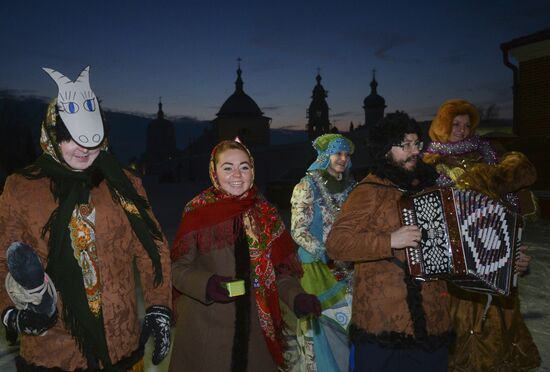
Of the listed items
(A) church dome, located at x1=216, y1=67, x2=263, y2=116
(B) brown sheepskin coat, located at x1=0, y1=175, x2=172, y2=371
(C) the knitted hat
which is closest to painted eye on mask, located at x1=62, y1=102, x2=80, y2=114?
(B) brown sheepskin coat, located at x1=0, y1=175, x2=172, y2=371

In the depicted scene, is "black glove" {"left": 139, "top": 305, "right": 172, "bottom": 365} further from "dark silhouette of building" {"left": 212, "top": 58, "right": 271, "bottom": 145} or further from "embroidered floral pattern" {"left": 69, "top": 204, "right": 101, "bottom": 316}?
"dark silhouette of building" {"left": 212, "top": 58, "right": 271, "bottom": 145}

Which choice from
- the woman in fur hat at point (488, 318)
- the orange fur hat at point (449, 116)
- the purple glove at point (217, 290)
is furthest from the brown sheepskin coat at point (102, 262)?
the orange fur hat at point (449, 116)

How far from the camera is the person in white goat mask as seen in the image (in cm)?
202

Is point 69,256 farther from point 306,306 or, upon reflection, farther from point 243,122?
point 243,122

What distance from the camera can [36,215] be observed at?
2045 millimetres

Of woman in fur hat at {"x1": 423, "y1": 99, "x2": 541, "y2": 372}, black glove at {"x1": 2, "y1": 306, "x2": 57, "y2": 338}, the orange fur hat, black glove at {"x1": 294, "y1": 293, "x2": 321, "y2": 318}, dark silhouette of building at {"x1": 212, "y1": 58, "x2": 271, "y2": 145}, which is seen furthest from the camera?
dark silhouette of building at {"x1": 212, "y1": 58, "x2": 271, "y2": 145}

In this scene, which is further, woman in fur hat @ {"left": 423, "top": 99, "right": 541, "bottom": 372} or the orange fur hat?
the orange fur hat

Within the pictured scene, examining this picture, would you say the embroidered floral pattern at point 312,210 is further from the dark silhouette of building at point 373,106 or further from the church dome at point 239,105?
the dark silhouette of building at point 373,106

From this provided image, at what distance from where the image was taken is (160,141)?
11181 cm

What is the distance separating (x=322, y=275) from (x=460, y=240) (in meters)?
1.50

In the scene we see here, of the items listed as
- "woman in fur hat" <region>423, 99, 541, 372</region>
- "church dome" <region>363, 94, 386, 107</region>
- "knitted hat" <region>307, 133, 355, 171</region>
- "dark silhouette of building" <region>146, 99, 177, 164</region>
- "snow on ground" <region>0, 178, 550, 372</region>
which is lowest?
"snow on ground" <region>0, 178, 550, 372</region>

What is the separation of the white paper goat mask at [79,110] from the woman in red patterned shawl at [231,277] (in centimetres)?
79

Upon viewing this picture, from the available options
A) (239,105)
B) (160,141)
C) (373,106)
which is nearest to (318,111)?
(373,106)

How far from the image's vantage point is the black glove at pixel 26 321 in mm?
1872
